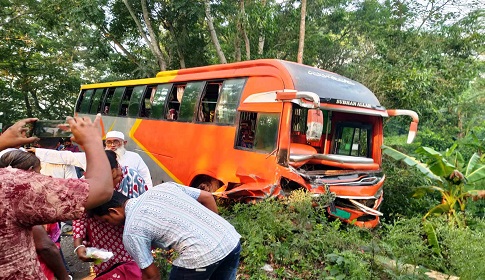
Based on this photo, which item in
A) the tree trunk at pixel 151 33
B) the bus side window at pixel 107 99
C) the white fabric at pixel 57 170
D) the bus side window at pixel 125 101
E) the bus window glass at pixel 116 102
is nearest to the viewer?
the white fabric at pixel 57 170

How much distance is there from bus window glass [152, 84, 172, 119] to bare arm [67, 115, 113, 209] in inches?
257

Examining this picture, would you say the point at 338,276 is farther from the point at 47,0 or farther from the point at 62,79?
the point at 62,79

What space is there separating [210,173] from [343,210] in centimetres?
248

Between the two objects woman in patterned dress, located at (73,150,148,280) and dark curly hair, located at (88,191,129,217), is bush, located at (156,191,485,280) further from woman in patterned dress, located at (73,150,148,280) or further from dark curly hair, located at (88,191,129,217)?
dark curly hair, located at (88,191,129,217)

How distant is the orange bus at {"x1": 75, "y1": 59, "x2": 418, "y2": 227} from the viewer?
518 cm

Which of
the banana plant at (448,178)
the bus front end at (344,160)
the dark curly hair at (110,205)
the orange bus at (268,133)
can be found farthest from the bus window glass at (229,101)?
the dark curly hair at (110,205)

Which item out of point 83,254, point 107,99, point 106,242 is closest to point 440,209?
point 106,242

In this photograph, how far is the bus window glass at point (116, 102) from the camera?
9953mm

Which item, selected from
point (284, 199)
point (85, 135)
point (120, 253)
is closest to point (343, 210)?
point (284, 199)

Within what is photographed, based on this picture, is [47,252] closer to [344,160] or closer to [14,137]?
[14,137]

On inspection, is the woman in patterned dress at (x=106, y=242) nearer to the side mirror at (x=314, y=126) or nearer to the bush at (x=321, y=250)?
the bush at (x=321, y=250)

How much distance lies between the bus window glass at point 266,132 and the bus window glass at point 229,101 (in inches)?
29.8

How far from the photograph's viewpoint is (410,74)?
11.6 metres

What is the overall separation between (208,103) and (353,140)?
2.93m
